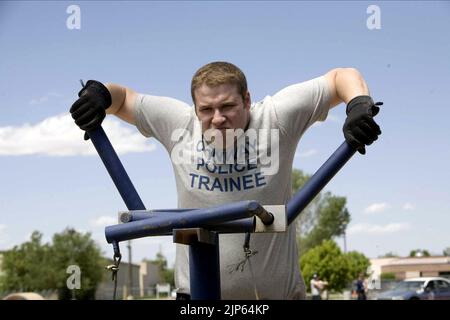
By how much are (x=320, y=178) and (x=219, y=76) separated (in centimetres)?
44

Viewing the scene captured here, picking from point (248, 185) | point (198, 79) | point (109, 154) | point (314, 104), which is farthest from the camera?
point (314, 104)

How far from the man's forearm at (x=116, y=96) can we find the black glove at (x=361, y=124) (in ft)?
1.99

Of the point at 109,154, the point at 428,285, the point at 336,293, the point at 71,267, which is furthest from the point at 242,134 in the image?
the point at 336,293

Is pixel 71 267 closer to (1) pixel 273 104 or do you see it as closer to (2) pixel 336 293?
(1) pixel 273 104

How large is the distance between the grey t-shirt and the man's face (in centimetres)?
16

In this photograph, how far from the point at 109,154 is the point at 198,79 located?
34 centimetres

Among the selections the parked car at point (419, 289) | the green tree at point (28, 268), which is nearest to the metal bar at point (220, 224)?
the parked car at point (419, 289)

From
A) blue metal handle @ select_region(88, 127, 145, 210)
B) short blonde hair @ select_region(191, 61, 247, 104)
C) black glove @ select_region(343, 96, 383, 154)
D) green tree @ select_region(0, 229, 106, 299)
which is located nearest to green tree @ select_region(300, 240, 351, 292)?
green tree @ select_region(0, 229, 106, 299)

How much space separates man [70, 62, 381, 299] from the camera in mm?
1590

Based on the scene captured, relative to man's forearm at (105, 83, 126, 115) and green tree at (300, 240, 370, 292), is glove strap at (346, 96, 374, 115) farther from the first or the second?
green tree at (300, 240, 370, 292)

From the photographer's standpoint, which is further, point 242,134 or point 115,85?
point 115,85

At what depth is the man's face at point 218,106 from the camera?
1.56 meters

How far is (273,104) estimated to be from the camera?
6.23ft
